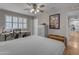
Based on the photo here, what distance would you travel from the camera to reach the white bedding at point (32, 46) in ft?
4.41

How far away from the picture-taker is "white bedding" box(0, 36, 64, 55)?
4.41 ft

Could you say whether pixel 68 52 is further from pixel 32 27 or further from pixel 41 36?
pixel 32 27

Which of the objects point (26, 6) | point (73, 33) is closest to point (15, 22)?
point (26, 6)

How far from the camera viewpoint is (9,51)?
4.38 ft

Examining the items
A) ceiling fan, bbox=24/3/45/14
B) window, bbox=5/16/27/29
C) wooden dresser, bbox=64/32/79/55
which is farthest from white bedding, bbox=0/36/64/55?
ceiling fan, bbox=24/3/45/14

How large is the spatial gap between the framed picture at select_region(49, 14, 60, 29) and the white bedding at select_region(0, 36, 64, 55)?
0.25 meters

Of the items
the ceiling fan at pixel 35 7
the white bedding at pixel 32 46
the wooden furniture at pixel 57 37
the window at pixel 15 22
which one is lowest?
the white bedding at pixel 32 46

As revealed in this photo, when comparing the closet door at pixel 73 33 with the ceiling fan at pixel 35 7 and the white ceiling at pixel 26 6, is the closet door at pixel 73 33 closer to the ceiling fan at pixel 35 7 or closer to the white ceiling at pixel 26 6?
the white ceiling at pixel 26 6

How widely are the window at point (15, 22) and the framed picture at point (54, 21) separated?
450 mm

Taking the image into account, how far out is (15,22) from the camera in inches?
56.6

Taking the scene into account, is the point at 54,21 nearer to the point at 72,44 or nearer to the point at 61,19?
the point at 61,19

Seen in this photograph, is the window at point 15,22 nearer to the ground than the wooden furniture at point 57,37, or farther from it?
farther from it

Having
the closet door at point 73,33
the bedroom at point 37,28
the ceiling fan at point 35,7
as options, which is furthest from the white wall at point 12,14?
the closet door at point 73,33
